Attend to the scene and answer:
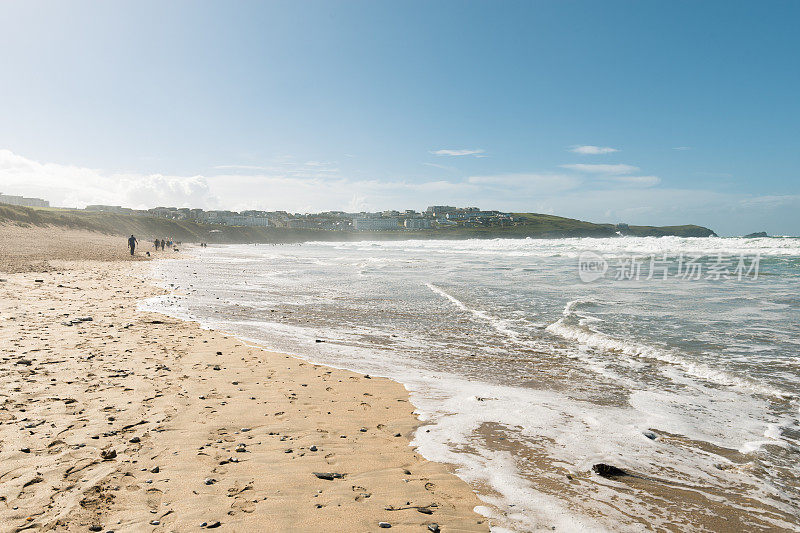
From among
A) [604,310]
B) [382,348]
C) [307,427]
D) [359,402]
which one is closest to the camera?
[307,427]

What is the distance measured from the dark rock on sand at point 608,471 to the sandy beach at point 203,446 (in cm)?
153

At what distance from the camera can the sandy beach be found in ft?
12.0

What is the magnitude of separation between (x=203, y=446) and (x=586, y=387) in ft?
20.6

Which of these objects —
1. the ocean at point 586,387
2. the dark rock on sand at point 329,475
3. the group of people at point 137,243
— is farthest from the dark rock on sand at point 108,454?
the group of people at point 137,243

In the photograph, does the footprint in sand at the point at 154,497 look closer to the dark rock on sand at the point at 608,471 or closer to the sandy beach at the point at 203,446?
the sandy beach at the point at 203,446

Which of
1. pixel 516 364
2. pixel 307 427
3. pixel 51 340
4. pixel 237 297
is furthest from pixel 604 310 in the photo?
pixel 51 340

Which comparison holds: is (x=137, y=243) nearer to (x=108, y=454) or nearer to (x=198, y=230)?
(x=108, y=454)

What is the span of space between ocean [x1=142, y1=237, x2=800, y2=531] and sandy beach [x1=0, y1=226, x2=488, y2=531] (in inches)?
27.6

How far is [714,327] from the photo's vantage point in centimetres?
1234

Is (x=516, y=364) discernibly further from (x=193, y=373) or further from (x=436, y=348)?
(x=193, y=373)

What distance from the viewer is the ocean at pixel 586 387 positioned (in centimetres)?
422

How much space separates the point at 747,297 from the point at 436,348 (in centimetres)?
1580

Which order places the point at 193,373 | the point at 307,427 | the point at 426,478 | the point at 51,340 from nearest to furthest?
1. the point at 426,478
2. the point at 307,427
3. the point at 193,373
4. the point at 51,340

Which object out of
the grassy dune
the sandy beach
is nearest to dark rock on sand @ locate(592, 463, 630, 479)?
the sandy beach
